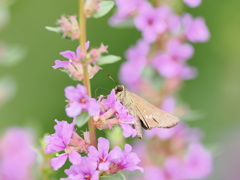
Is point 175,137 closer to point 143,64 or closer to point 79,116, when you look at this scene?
point 143,64

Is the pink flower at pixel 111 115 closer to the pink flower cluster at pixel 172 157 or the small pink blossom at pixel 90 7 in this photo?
the small pink blossom at pixel 90 7

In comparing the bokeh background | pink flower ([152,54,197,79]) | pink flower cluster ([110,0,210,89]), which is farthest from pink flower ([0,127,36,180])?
the bokeh background

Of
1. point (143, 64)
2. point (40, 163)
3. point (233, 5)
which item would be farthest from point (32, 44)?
point (40, 163)

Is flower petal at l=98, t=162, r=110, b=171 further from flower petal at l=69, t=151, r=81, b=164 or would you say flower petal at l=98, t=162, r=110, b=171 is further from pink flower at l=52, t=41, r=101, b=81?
pink flower at l=52, t=41, r=101, b=81

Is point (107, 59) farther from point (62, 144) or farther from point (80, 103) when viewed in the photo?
point (62, 144)

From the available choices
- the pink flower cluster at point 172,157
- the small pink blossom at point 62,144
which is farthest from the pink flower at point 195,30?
the small pink blossom at point 62,144

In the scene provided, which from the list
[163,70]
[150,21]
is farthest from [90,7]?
[163,70]
